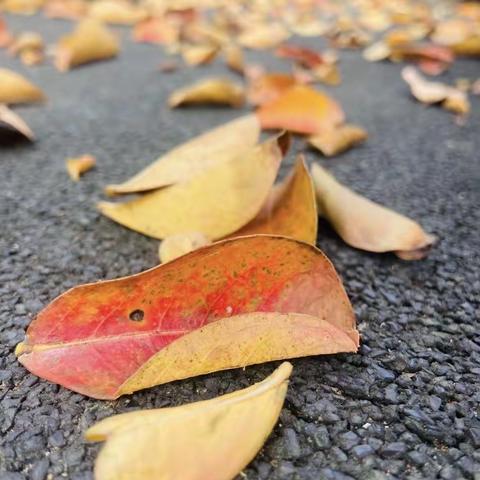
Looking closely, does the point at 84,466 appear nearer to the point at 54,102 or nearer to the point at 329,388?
the point at 329,388

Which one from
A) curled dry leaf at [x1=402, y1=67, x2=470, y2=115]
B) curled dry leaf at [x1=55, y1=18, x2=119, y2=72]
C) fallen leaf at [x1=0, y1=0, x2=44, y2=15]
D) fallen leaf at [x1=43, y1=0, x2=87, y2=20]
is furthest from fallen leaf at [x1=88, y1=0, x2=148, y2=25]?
curled dry leaf at [x1=402, y1=67, x2=470, y2=115]

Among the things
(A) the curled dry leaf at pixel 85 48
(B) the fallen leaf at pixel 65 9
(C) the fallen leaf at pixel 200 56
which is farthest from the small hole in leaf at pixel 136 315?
(B) the fallen leaf at pixel 65 9

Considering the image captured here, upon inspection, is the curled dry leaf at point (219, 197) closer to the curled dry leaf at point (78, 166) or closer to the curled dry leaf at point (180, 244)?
the curled dry leaf at point (180, 244)

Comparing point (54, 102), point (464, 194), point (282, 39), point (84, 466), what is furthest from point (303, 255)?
point (282, 39)

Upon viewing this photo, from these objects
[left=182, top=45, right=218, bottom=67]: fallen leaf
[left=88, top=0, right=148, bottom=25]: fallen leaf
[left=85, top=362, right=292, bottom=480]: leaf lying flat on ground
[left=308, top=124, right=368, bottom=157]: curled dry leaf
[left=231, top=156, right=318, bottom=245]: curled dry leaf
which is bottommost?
[left=88, top=0, right=148, bottom=25]: fallen leaf

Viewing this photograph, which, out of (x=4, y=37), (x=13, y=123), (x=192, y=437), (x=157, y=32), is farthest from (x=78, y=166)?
(x=157, y=32)

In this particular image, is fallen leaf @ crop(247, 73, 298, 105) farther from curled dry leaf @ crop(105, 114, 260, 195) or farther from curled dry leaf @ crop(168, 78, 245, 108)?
curled dry leaf @ crop(105, 114, 260, 195)
